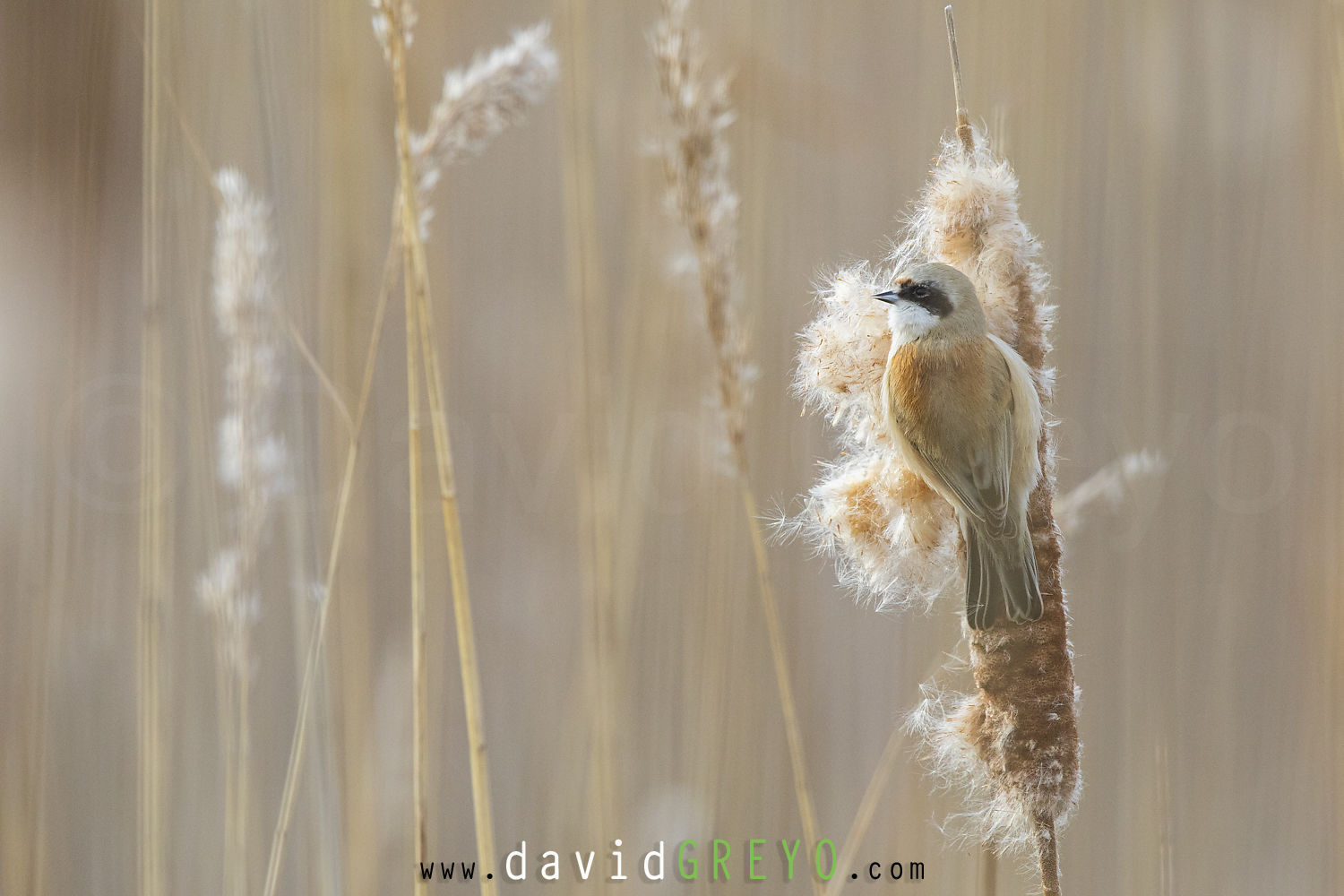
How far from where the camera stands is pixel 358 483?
1.17 meters

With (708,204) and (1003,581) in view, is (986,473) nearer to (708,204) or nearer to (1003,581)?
(1003,581)

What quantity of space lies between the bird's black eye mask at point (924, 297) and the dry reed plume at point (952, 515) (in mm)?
43

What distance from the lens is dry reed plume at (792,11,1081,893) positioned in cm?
49

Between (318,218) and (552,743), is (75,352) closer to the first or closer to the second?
(318,218)

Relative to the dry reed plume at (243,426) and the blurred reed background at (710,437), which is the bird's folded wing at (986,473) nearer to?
the blurred reed background at (710,437)

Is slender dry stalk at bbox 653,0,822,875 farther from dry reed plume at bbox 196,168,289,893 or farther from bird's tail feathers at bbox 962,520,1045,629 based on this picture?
dry reed plume at bbox 196,168,289,893

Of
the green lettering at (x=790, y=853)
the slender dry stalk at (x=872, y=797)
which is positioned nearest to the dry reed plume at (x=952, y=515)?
the slender dry stalk at (x=872, y=797)

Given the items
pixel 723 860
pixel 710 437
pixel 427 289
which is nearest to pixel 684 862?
pixel 723 860

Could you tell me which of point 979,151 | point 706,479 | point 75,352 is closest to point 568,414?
point 706,479

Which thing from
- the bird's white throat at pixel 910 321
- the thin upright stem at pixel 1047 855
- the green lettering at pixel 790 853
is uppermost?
the bird's white throat at pixel 910 321

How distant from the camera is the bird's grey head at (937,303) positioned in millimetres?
501

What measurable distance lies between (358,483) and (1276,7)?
1.40 meters

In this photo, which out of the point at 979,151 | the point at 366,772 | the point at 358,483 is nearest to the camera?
the point at 979,151

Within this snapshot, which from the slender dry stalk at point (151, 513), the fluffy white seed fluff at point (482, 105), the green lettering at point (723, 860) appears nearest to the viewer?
the fluffy white seed fluff at point (482, 105)
